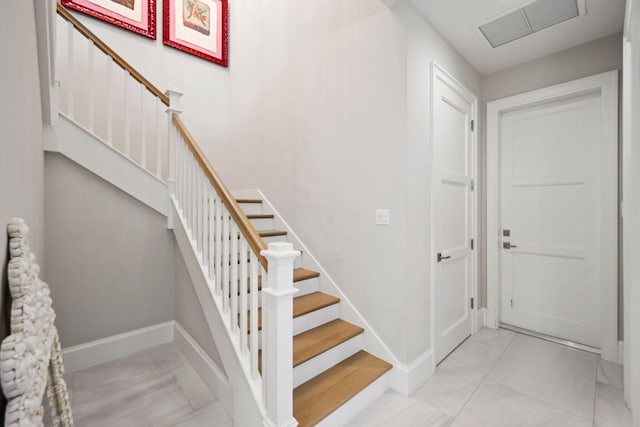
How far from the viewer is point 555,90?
263 centimetres

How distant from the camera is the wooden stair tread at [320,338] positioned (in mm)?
1885

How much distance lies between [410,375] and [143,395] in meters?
1.88

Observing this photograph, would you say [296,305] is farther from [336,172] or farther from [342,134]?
[342,134]

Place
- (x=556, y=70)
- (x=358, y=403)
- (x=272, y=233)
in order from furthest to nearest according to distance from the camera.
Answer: (x=272, y=233), (x=556, y=70), (x=358, y=403)

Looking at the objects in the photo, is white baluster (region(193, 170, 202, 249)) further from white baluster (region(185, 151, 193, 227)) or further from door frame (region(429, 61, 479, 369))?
door frame (region(429, 61, 479, 369))

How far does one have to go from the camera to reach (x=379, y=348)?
2.17 meters

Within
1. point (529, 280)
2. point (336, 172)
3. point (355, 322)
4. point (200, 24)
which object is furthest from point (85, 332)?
point (529, 280)

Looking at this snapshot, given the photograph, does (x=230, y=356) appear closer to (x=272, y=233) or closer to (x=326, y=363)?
(x=326, y=363)

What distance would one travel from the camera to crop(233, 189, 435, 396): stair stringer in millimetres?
2016

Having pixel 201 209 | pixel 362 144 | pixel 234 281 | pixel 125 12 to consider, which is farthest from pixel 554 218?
pixel 125 12

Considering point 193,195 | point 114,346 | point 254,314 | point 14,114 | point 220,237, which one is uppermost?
point 14,114

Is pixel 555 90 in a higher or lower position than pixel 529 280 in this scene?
higher

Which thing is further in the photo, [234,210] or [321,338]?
[321,338]

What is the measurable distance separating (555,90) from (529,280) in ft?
5.95
